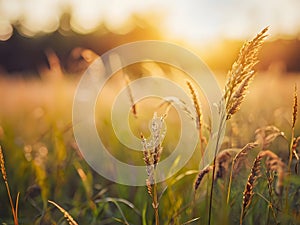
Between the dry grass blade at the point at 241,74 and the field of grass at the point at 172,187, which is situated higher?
the dry grass blade at the point at 241,74

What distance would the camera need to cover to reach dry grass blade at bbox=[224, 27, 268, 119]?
3.48 ft

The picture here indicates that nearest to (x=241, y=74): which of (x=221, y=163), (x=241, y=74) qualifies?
(x=241, y=74)

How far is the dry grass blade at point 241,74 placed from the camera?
1060 mm

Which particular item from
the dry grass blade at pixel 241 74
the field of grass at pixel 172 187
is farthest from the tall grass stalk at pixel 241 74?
the field of grass at pixel 172 187

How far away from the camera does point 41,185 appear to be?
2.03 metres

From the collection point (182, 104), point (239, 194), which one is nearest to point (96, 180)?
point (239, 194)

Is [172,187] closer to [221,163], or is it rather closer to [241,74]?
[221,163]

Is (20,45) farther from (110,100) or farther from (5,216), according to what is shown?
(5,216)

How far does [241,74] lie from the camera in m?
1.07

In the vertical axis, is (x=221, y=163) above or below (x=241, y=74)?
below

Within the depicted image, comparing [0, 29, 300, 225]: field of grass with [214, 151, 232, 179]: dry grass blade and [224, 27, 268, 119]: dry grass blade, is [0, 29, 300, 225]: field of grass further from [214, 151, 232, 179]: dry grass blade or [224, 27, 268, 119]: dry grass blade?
[224, 27, 268, 119]: dry grass blade

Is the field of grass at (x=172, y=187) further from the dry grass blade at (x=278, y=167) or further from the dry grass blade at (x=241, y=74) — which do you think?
the dry grass blade at (x=241, y=74)

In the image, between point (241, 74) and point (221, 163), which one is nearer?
point (241, 74)

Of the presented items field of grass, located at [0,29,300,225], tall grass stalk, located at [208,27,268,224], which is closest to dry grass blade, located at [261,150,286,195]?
field of grass, located at [0,29,300,225]
